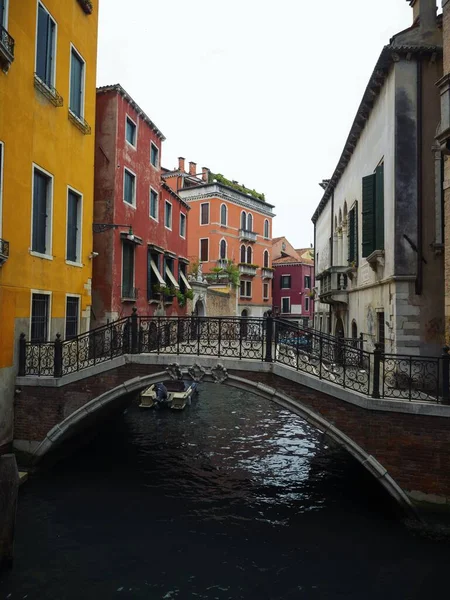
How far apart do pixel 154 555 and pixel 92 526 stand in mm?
1529

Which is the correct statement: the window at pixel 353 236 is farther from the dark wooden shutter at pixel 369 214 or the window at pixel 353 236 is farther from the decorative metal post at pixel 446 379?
the decorative metal post at pixel 446 379

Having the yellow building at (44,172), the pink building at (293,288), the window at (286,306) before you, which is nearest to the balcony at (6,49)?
the yellow building at (44,172)

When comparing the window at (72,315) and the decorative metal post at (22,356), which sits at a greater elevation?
the window at (72,315)

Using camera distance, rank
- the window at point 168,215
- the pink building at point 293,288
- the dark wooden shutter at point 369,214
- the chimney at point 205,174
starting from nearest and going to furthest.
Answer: the dark wooden shutter at point 369,214
the window at point 168,215
the chimney at point 205,174
the pink building at point 293,288

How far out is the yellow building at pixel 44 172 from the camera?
958 centimetres

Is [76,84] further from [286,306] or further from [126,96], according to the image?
[286,306]

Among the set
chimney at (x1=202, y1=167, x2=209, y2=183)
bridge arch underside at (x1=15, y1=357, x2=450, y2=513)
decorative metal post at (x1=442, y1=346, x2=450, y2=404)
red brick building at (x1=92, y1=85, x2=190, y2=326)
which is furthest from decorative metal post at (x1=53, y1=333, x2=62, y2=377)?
chimney at (x1=202, y1=167, x2=209, y2=183)

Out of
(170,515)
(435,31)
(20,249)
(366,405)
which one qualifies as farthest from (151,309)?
(435,31)

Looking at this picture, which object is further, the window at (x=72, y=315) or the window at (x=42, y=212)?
the window at (x=72, y=315)

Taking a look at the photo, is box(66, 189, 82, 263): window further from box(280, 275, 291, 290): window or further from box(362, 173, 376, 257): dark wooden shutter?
box(280, 275, 291, 290): window

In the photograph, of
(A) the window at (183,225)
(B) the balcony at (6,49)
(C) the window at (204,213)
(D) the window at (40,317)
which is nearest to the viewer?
(B) the balcony at (6,49)

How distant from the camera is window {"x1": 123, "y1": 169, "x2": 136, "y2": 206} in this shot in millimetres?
16233

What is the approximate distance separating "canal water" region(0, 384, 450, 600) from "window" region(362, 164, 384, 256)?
5907 mm

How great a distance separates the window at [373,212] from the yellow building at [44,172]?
26.3ft
